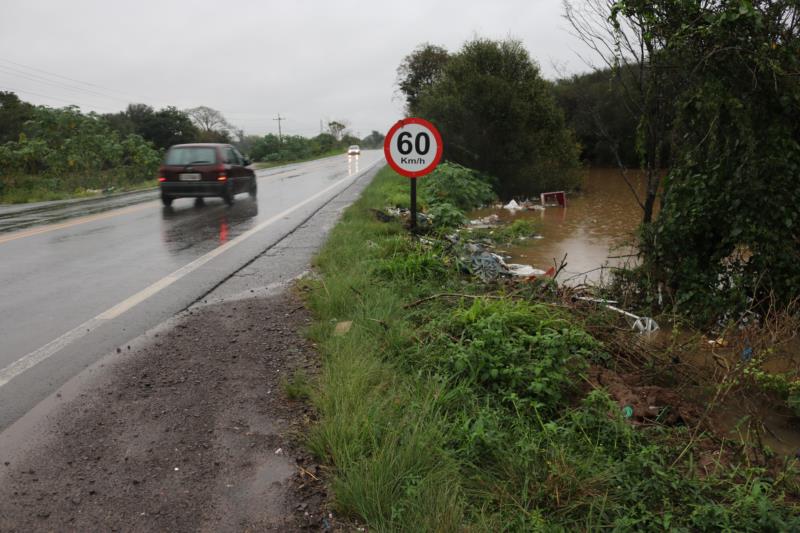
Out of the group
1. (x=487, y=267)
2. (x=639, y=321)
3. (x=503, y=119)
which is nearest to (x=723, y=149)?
(x=639, y=321)

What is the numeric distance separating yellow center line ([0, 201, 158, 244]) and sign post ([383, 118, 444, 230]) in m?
6.33

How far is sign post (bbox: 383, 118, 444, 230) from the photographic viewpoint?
287 inches

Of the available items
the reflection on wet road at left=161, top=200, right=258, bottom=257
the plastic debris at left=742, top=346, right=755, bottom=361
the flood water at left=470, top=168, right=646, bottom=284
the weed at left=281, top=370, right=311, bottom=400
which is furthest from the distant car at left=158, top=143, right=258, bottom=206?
the plastic debris at left=742, top=346, right=755, bottom=361

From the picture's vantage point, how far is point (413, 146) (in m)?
7.34

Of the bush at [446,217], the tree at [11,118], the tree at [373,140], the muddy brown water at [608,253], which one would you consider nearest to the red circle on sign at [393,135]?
Answer: the muddy brown water at [608,253]

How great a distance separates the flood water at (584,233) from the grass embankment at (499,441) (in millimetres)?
2683

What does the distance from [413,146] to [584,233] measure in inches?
305

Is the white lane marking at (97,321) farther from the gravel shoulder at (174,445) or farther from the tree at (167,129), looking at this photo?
the tree at (167,129)

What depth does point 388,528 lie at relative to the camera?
85.9 inches

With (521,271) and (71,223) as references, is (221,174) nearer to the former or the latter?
(71,223)

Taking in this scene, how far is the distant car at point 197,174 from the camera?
13984 mm

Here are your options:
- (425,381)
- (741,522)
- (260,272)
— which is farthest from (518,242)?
(741,522)

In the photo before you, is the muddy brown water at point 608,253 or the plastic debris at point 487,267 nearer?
the muddy brown water at point 608,253

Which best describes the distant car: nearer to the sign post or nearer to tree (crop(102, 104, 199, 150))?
the sign post
